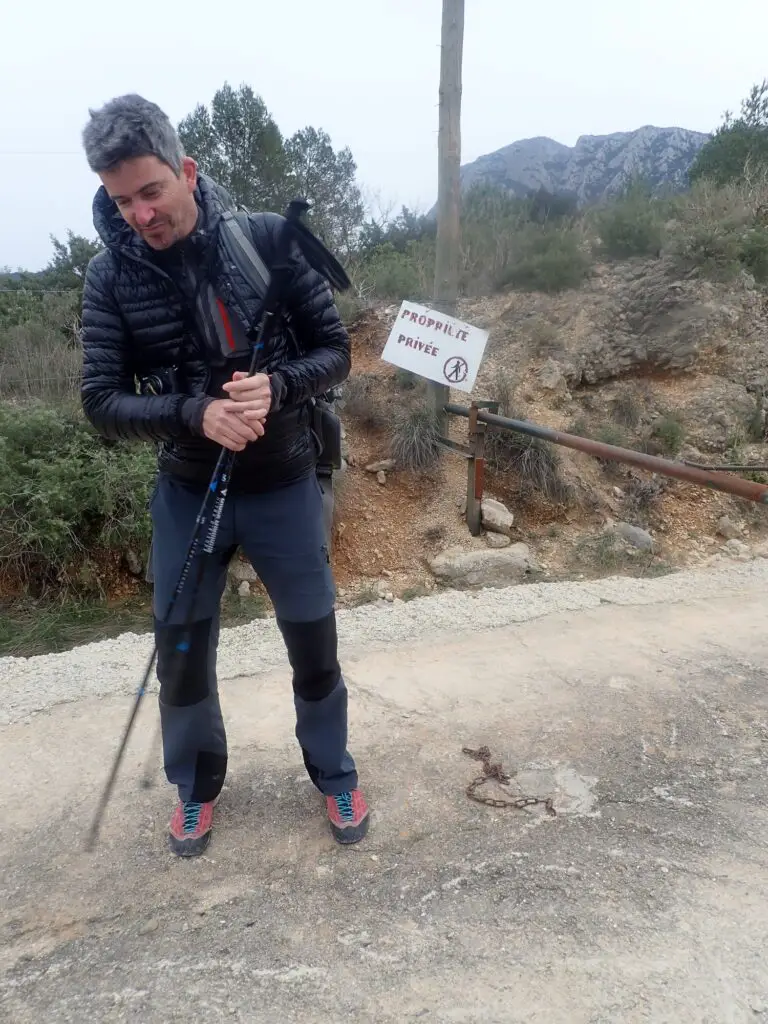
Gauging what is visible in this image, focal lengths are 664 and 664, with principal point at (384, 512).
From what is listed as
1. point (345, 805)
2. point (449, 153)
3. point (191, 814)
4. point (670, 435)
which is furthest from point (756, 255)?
point (191, 814)

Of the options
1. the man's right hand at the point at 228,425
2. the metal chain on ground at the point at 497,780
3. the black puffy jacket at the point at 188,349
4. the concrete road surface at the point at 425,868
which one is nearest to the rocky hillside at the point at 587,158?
the concrete road surface at the point at 425,868

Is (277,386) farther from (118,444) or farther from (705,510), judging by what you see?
(705,510)

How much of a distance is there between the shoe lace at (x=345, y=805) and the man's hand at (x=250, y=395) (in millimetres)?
1310

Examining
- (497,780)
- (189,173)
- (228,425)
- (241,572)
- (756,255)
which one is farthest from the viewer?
(756,255)

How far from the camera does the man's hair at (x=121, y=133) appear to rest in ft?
5.26

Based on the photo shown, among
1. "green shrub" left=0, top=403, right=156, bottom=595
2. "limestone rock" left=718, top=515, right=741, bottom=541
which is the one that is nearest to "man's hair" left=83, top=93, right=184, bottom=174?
"green shrub" left=0, top=403, right=156, bottom=595

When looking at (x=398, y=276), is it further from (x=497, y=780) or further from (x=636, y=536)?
(x=497, y=780)

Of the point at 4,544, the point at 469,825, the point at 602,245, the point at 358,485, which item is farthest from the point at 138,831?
the point at 602,245

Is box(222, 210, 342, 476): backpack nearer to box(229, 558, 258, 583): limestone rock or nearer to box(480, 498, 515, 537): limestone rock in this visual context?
box(229, 558, 258, 583): limestone rock

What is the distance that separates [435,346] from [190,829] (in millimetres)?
3528

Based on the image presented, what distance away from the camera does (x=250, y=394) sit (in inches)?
68.9

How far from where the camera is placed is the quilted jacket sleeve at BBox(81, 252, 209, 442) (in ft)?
5.88

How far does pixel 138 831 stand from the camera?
7.43 feet

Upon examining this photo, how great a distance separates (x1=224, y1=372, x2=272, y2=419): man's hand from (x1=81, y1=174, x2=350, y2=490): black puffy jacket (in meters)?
0.06
